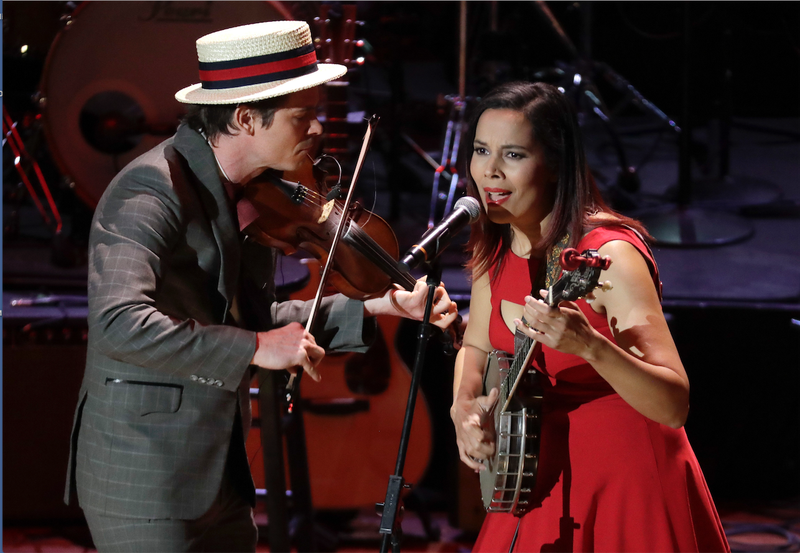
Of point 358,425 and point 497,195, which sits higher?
point 497,195

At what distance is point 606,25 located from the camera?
737 cm

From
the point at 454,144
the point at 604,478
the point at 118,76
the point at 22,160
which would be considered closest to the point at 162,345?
the point at 604,478

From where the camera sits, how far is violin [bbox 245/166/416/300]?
2248mm

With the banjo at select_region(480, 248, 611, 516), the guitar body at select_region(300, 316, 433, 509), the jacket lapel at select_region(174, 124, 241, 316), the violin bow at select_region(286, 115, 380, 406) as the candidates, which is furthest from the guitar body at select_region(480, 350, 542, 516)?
the guitar body at select_region(300, 316, 433, 509)

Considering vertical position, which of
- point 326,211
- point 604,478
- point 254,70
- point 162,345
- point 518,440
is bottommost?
point 604,478

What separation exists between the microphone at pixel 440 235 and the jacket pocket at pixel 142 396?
0.68 metres

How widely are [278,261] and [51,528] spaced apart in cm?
265

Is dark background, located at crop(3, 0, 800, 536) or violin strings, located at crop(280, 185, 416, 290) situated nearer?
violin strings, located at crop(280, 185, 416, 290)

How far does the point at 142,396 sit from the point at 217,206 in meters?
0.51

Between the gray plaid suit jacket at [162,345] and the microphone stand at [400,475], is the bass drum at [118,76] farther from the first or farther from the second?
the microphone stand at [400,475]

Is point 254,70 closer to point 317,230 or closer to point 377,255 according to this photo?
point 317,230

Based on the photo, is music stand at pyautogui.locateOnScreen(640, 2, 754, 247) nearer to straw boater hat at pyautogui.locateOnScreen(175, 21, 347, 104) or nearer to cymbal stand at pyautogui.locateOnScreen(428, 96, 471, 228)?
cymbal stand at pyautogui.locateOnScreen(428, 96, 471, 228)

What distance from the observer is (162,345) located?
6.23 ft

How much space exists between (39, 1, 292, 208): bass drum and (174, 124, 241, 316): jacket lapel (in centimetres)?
148
